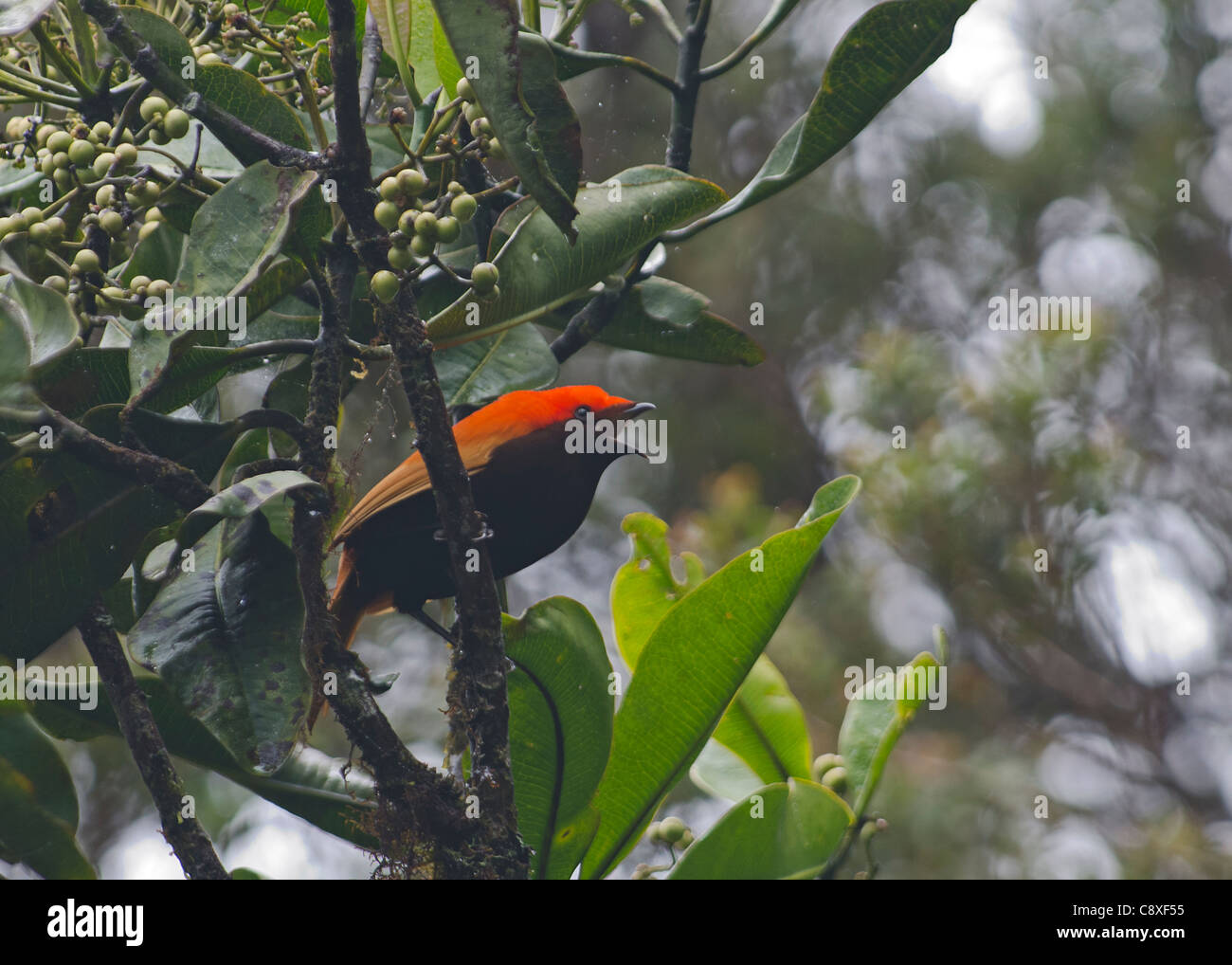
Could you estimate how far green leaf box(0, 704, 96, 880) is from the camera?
1.32 metres

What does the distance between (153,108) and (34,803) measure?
0.80 meters

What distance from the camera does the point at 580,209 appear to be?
A: 3.90 feet

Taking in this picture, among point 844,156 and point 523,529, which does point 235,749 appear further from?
point 844,156

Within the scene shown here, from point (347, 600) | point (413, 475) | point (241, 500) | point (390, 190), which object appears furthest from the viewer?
point (347, 600)

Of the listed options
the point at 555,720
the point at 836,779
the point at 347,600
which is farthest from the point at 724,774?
the point at 347,600

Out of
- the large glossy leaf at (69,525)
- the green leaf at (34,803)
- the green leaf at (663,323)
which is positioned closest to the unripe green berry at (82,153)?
the large glossy leaf at (69,525)

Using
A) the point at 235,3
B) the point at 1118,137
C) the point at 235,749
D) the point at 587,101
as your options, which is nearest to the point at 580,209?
the point at 235,3

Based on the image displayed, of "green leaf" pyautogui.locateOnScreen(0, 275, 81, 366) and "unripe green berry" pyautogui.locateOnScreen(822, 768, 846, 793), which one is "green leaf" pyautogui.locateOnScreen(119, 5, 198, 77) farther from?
"unripe green berry" pyautogui.locateOnScreen(822, 768, 846, 793)

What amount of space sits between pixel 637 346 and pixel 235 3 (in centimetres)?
61

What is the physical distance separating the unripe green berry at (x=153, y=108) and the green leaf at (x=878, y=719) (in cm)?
96

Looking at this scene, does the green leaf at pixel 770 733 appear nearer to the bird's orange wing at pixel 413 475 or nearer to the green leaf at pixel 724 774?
the green leaf at pixel 724 774

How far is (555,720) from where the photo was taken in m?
1.26

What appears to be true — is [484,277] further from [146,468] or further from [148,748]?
[148,748]
